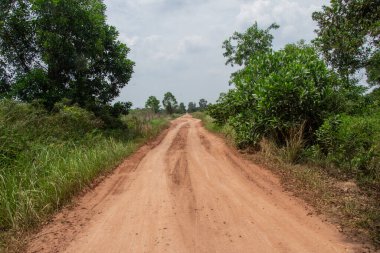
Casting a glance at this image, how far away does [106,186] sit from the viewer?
8.70 meters

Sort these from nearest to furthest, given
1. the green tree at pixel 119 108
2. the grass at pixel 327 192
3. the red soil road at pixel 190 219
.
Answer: the red soil road at pixel 190 219 < the grass at pixel 327 192 < the green tree at pixel 119 108

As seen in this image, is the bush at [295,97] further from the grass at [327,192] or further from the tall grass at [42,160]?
the tall grass at [42,160]

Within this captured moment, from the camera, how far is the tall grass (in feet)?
20.9

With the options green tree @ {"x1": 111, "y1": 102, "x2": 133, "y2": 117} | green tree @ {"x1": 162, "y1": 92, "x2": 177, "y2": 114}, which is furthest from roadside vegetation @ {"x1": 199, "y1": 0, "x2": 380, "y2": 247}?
green tree @ {"x1": 162, "y1": 92, "x2": 177, "y2": 114}

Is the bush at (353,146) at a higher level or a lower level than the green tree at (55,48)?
lower

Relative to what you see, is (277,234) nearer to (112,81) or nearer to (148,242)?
(148,242)

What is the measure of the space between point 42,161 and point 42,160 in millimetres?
111

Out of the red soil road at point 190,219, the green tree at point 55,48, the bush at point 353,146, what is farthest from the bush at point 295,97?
the green tree at point 55,48

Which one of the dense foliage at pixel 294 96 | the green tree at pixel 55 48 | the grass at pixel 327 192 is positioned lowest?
the grass at pixel 327 192

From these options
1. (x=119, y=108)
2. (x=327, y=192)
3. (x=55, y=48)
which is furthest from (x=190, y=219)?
(x=119, y=108)

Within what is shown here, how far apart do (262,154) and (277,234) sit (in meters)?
6.61

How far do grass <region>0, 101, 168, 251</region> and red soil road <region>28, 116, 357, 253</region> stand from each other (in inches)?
17.9

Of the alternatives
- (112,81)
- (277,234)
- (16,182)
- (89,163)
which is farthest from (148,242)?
(112,81)

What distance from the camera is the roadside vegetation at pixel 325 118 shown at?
6.59 meters
